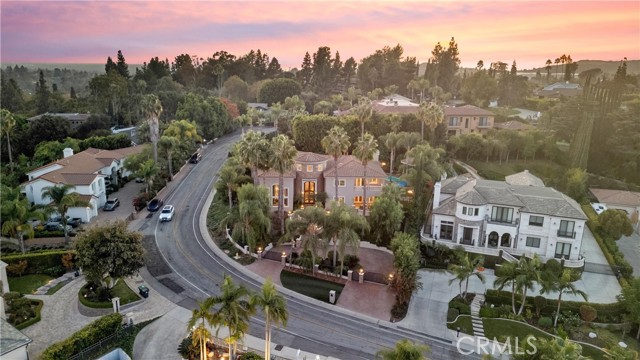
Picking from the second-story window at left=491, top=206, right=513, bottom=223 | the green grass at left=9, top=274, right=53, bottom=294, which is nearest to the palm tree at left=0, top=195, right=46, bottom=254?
the green grass at left=9, top=274, right=53, bottom=294

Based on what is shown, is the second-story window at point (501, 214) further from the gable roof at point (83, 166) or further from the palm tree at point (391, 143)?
the gable roof at point (83, 166)

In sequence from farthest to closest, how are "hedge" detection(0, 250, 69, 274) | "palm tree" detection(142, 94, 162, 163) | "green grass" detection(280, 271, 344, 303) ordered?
1. "palm tree" detection(142, 94, 162, 163)
2. "hedge" detection(0, 250, 69, 274)
3. "green grass" detection(280, 271, 344, 303)

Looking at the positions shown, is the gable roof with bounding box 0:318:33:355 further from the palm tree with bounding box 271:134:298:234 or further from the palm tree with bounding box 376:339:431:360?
the palm tree with bounding box 271:134:298:234

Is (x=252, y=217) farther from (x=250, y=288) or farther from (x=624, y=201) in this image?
(x=624, y=201)

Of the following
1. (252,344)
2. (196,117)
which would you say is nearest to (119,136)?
(196,117)

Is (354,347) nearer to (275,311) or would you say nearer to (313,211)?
(275,311)

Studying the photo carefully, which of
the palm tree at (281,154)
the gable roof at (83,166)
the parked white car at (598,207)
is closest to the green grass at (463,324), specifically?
the palm tree at (281,154)
